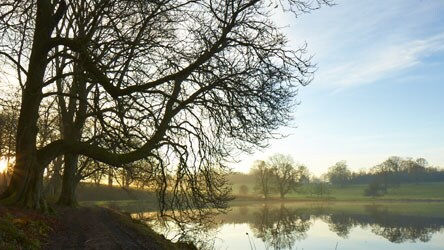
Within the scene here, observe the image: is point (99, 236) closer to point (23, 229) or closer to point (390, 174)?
point (23, 229)

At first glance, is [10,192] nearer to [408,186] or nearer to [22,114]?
[22,114]

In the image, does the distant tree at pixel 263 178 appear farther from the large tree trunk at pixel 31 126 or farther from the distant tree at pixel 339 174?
the large tree trunk at pixel 31 126

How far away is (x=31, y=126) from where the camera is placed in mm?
13367

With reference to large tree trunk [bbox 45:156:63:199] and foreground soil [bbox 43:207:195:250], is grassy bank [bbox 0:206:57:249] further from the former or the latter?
large tree trunk [bbox 45:156:63:199]

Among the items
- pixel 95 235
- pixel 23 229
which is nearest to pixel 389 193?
pixel 95 235

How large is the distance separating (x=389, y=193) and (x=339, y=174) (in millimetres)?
25881

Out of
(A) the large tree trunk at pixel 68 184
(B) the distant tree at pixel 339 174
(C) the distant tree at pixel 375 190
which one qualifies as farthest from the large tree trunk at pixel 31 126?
(B) the distant tree at pixel 339 174

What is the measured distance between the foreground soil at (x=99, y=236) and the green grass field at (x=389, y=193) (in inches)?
2529

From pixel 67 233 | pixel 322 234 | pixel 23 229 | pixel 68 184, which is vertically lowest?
pixel 322 234

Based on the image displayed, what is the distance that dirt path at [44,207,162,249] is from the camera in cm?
1040

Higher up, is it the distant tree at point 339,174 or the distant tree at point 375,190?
the distant tree at point 339,174

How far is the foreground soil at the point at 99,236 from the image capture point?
1043cm

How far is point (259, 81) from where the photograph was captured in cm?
1330

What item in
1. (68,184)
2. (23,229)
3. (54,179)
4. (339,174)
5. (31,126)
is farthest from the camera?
(339,174)
